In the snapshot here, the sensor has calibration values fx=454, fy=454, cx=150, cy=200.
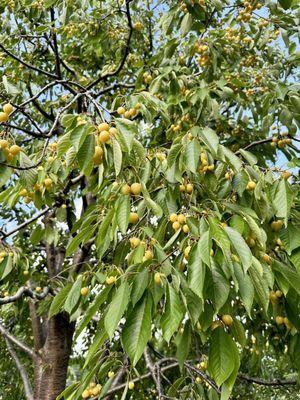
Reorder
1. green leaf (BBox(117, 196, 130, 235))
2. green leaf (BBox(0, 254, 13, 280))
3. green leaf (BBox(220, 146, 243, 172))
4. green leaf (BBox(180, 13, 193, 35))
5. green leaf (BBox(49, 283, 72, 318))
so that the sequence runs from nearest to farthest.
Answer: green leaf (BBox(117, 196, 130, 235)) < green leaf (BBox(220, 146, 243, 172)) < green leaf (BBox(49, 283, 72, 318)) < green leaf (BBox(0, 254, 13, 280)) < green leaf (BBox(180, 13, 193, 35))

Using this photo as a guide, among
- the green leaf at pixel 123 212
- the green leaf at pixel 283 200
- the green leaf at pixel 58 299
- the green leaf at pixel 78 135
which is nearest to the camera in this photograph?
the green leaf at pixel 78 135

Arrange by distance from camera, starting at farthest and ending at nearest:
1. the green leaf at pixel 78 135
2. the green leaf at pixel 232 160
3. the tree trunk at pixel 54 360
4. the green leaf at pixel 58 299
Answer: the tree trunk at pixel 54 360 → the green leaf at pixel 58 299 → the green leaf at pixel 232 160 → the green leaf at pixel 78 135

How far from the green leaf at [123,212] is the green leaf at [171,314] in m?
0.26

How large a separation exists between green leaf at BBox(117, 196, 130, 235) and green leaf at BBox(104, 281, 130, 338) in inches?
9.3

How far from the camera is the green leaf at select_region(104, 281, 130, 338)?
1.08m

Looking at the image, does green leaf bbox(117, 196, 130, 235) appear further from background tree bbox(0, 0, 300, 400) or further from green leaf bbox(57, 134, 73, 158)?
green leaf bbox(57, 134, 73, 158)

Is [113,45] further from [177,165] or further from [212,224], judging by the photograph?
[212,224]

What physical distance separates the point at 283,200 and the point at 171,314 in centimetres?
62

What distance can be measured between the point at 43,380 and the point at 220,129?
2.27 meters

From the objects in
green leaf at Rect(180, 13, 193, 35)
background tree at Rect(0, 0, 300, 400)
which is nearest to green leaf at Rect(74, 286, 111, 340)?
background tree at Rect(0, 0, 300, 400)

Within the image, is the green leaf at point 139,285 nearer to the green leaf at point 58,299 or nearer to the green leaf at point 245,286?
the green leaf at point 245,286

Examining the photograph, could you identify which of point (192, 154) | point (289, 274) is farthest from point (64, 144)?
point (289, 274)

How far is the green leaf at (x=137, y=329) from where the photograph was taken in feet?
3.53

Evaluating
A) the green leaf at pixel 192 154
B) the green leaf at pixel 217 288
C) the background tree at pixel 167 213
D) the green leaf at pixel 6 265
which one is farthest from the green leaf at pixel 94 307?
the green leaf at pixel 6 265
